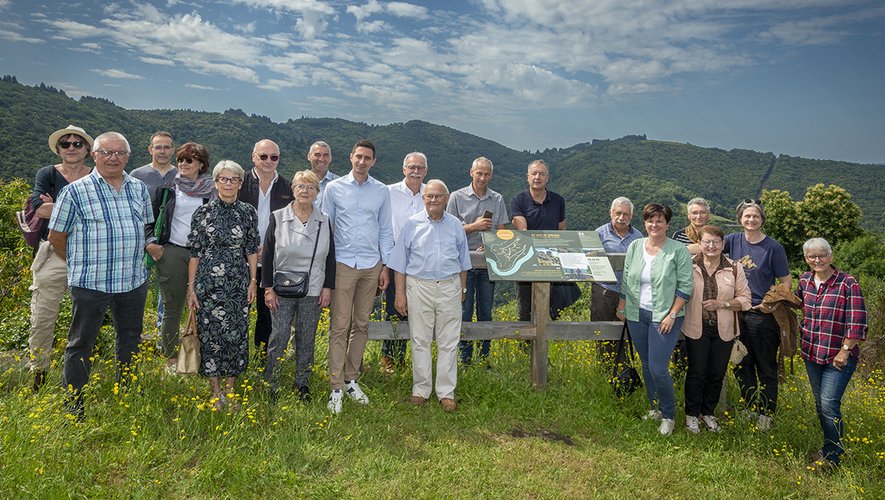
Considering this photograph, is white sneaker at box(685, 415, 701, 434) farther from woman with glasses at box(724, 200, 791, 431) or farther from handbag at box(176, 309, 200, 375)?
handbag at box(176, 309, 200, 375)

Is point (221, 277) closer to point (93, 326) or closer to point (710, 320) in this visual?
point (93, 326)

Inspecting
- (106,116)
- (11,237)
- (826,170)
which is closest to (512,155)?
(826,170)

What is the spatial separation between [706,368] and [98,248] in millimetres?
5408

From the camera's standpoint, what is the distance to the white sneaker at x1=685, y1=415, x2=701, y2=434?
15.8ft

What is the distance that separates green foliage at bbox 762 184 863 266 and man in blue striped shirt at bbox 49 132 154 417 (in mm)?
43566

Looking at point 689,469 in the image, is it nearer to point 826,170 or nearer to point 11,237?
point 11,237

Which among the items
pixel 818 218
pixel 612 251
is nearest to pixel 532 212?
pixel 612 251

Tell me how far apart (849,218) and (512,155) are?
126956 mm

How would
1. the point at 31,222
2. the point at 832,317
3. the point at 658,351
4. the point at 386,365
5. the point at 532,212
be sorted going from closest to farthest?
1. the point at 832,317
2. the point at 31,222
3. the point at 658,351
4. the point at 386,365
5. the point at 532,212

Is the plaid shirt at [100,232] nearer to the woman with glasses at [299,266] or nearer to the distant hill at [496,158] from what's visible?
the woman with glasses at [299,266]

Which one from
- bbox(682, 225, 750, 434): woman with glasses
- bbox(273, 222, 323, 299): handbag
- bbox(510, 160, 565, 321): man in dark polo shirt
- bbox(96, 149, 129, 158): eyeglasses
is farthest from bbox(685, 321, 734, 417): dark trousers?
bbox(96, 149, 129, 158): eyeglasses

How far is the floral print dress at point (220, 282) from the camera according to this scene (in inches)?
169

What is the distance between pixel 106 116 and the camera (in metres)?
65.6

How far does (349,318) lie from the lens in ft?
16.3
